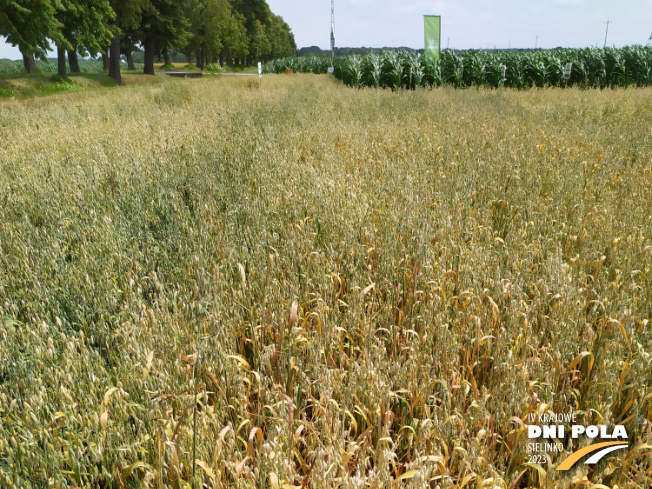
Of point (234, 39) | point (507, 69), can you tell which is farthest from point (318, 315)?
point (234, 39)

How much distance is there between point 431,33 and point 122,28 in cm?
2369

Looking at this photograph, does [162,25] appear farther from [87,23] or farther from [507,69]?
[507,69]

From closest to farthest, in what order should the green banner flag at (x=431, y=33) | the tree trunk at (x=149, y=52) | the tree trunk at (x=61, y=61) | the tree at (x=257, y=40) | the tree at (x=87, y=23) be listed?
1. the green banner flag at (x=431, y=33)
2. the tree at (x=87, y=23)
3. the tree trunk at (x=61, y=61)
4. the tree trunk at (x=149, y=52)
5. the tree at (x=257, y=40)

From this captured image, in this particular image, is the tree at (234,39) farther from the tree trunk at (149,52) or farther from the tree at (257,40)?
the tree trunk at (149,52)

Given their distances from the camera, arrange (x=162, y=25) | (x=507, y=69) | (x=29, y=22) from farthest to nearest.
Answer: (x=162, y=25) → (x=507, y=69) → (x=29, y=22)

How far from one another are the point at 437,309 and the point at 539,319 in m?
0.61

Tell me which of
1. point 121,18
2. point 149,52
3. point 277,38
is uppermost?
point 277,38

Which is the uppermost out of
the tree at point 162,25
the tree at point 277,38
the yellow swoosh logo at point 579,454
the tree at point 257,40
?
the tree at point 277,38

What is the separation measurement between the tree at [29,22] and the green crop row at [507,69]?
1240 cm

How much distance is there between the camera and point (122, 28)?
31094mm

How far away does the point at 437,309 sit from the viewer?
8.02ft

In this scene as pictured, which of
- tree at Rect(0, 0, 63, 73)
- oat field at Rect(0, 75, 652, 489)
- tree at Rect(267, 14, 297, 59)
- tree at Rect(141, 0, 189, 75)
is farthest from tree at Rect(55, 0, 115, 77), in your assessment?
tree at Rect(267, 14, 297, 59)

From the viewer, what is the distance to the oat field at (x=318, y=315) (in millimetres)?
1619

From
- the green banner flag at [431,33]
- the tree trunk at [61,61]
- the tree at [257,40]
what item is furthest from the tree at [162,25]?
the tree at [257,40]
